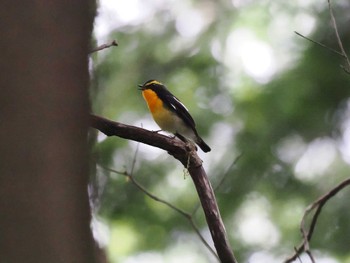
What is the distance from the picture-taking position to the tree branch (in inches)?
128

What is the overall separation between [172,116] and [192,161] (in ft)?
6.97

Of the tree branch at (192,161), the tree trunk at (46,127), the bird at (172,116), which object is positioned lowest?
the tree trunk at (46,127)

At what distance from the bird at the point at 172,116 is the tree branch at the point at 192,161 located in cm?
191

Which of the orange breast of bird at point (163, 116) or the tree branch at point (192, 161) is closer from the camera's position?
the tree branch at point (192, 161)

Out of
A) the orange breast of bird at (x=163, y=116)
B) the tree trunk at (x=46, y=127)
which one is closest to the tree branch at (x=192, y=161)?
the tree trunk at (x=46, y=127)

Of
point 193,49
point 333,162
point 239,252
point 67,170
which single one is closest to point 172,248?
point 239,252

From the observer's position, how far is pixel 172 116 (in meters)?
5.60

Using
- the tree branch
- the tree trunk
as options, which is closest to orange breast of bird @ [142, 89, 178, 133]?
the tree branch

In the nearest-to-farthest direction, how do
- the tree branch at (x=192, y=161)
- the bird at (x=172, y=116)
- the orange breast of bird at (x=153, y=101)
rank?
the tree branch at (x=192, y=161) → the bird at (x=172, y=116) → the orange breast of bird at (x=153, y=101)

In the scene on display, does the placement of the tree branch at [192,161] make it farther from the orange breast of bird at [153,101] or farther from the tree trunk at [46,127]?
the orange breast of bird at [153,101]

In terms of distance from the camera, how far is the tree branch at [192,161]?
325cm

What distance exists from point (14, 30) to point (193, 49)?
6.42m

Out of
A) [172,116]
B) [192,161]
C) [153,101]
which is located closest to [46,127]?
[192,161]

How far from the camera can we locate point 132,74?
7.70 m
